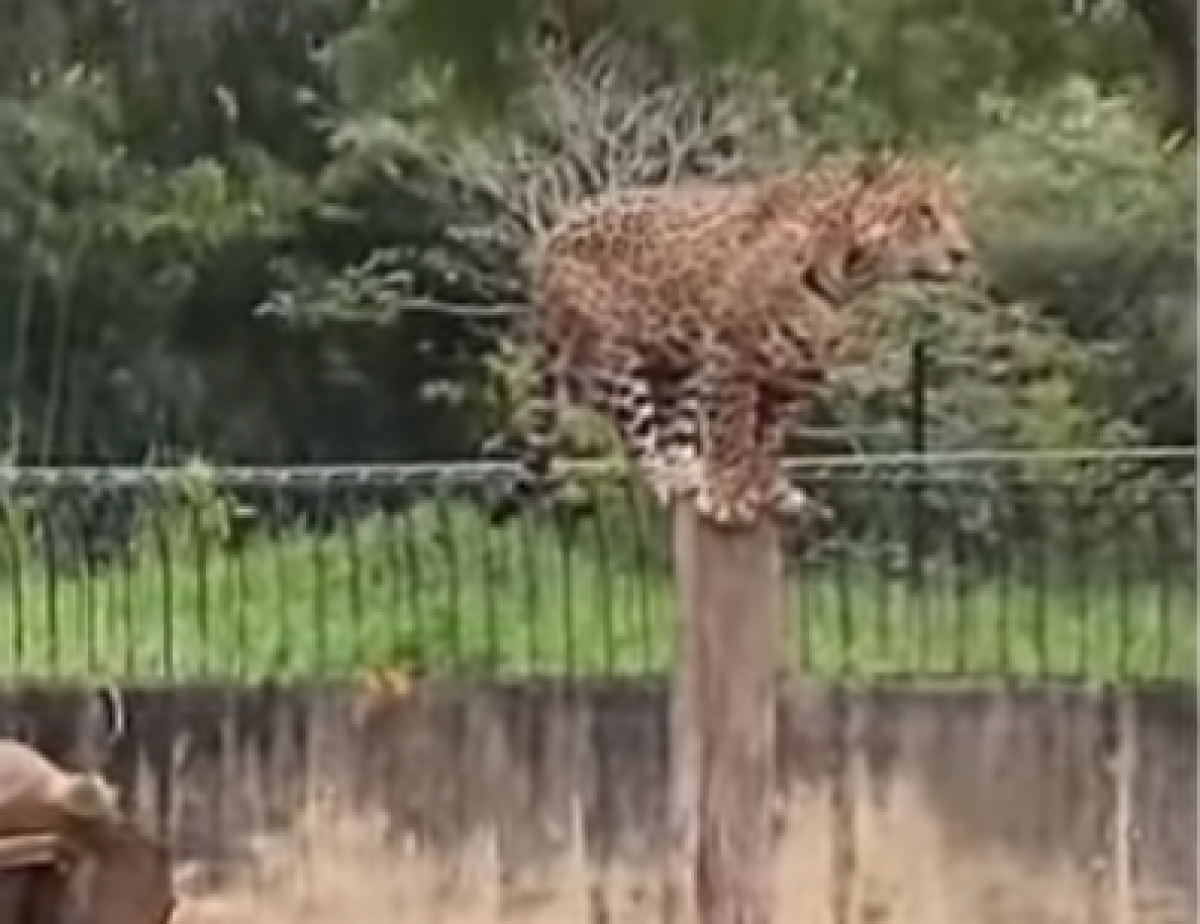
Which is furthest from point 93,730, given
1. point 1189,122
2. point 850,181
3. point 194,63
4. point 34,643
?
point 1189,122

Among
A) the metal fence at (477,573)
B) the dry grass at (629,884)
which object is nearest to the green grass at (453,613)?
the metal fence at (477,573)

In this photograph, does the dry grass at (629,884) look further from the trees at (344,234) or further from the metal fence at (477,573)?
the trees at (344,234)

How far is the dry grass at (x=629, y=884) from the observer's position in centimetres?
299

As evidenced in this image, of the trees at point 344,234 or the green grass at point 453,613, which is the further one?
the green grass at point 453,613

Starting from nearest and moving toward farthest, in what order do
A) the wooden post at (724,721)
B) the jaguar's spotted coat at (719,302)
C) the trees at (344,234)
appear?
the trees at (344,234) < the jaguar's spotted coat at (719,302) < the wooden post at (724,721)

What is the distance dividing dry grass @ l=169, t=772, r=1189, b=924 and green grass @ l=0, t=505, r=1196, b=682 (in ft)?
0.45

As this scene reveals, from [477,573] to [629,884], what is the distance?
12.3 inches

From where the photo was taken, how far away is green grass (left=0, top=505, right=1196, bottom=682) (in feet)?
9.57

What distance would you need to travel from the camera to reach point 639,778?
3.02 meters

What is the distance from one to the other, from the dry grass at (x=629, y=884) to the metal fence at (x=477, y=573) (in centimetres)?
14

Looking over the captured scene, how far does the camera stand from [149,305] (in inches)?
117

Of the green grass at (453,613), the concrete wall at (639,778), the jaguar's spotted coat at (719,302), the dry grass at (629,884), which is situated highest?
the jaguar's spotted coat at (719,302)

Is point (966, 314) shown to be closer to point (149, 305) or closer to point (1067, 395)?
point (1067, 395)

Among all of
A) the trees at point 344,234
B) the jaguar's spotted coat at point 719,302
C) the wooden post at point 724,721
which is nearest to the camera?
the trees at point 344,234
